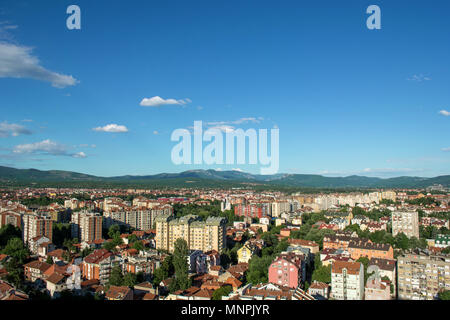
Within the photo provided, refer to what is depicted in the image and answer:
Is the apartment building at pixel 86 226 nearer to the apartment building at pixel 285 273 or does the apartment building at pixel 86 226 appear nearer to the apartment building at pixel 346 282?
the apartment building at pixel 285 273

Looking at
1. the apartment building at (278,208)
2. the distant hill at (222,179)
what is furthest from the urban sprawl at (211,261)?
the distant hill at (222,179)

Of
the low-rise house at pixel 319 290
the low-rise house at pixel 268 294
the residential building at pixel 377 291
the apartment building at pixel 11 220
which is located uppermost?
the apartment building at pixel 11 220

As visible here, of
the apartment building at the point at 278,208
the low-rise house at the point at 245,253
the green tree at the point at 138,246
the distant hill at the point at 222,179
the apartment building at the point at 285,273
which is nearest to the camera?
the apartment building at the point at 285,273

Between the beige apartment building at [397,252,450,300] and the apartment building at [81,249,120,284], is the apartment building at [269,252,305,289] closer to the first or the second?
the beige apartment building at [397,252,450,300]

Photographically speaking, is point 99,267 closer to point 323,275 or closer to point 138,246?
point 138,246

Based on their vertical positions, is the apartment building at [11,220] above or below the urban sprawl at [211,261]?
above

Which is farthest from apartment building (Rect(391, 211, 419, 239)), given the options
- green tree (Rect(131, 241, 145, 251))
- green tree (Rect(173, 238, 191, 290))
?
green tree (Rect(131, 241, 145, 251))
